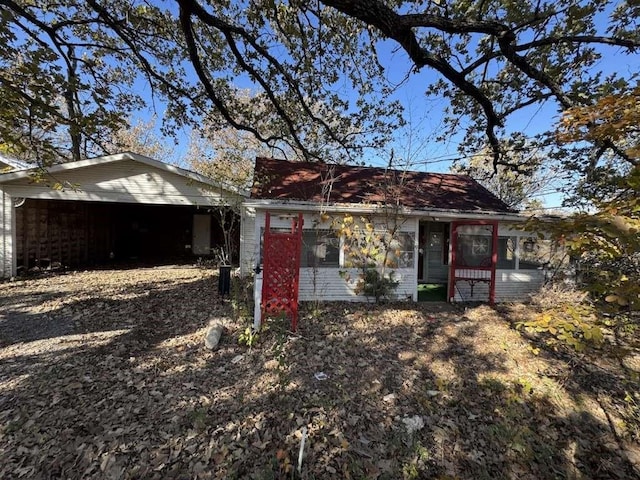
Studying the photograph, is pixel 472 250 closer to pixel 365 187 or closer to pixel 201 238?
pixel 365 187

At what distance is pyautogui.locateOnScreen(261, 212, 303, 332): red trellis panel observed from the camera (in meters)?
4.92

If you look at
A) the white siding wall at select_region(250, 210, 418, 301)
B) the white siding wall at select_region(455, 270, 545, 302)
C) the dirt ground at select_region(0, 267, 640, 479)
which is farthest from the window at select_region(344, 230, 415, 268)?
the dirt ground at select_region(0, 267, 640, 479)

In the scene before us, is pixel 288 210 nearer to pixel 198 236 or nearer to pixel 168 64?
pixel 168 64

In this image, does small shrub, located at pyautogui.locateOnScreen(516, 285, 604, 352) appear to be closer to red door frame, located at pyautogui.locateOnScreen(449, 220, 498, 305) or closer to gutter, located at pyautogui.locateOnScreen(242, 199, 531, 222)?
gutter, located at pyautogui.locateOnScreen(242, 199, 531, 222)

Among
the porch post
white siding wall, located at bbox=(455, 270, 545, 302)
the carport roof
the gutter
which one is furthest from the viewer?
white siding wall, located at bbox=(455, 270, 545, 302)

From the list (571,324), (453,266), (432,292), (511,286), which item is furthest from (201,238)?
(571,324)

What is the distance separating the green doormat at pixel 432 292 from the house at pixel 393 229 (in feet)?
0.71

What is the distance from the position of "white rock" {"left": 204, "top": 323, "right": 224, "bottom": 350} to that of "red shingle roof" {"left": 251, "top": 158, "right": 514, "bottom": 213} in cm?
319

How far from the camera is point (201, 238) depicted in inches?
556

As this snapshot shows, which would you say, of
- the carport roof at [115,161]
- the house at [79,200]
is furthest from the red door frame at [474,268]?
the house at [79,200]

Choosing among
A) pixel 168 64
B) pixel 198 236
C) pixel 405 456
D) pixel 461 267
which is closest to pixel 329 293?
pixel 461 267

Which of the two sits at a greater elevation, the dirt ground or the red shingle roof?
the red shingle roof

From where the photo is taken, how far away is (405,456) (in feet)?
8.46

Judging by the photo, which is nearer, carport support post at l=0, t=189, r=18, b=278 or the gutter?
the gutter
